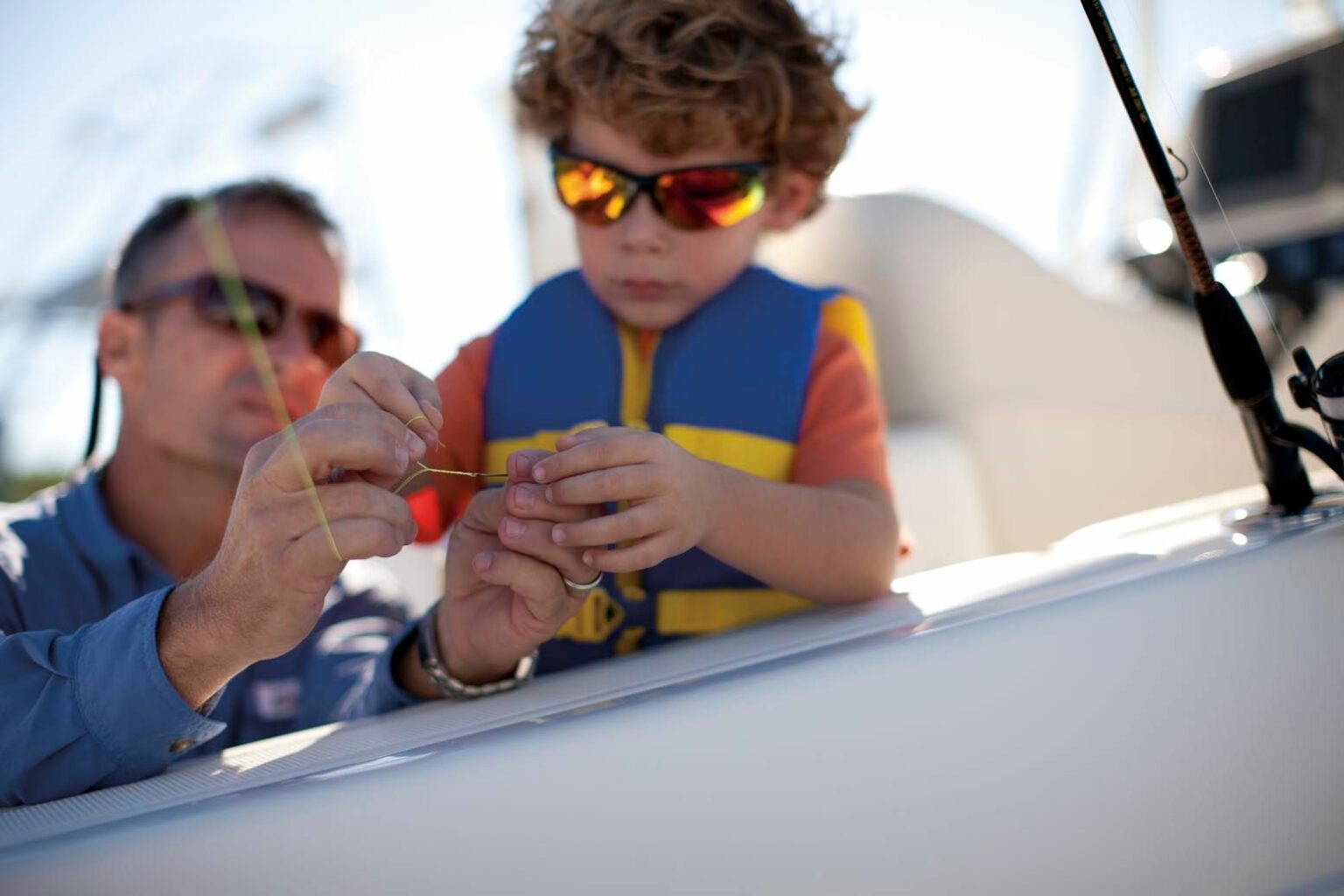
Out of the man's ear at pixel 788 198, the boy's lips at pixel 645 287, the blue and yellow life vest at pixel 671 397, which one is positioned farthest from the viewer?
the man's ear at pixel 788 198

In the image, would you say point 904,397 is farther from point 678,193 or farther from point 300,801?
point 300,801

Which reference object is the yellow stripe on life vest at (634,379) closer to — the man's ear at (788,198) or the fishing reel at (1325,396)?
the man's ear at (788,198)

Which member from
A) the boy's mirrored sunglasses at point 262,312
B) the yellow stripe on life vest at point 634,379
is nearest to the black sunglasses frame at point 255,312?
Result: the boy's mirrored sunglasses at point 262,312

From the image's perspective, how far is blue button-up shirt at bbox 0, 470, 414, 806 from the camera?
2.38 ft

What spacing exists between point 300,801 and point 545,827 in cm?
14

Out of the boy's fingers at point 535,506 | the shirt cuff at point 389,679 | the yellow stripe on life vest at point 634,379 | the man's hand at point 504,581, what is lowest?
the shirt cuff at point 389,679

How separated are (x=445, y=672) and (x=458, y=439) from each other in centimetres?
30

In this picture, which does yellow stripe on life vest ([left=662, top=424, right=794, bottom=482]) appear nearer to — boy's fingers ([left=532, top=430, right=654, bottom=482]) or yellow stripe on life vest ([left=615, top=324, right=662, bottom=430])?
yellow stripe on life vest ([left=615, top=324, right=662, bottom=430])

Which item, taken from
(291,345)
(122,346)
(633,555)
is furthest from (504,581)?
(122,346)

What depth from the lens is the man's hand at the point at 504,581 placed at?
2.66 ft

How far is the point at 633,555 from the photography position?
0.82 m

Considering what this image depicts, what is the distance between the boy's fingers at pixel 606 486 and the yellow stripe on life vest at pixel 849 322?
0.56 metres

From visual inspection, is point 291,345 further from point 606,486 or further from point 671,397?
point 606,486

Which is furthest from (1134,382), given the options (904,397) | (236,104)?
(236,104)
